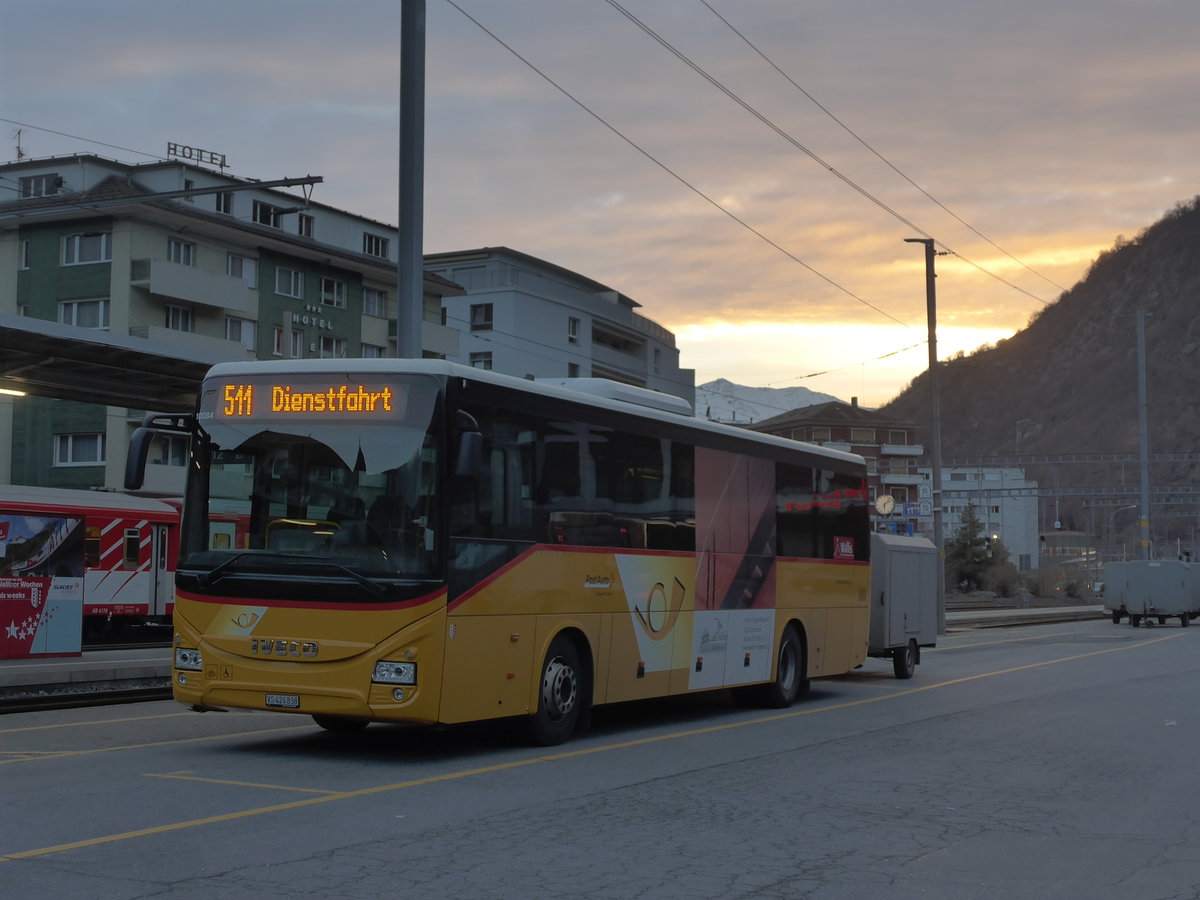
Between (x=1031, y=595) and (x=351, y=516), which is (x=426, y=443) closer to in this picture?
(x=351, y=516)

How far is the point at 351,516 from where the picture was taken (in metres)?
11.5

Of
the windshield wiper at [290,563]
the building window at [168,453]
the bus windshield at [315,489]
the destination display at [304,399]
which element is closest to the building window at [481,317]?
the building window at [168,453]

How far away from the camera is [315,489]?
11.6 metres

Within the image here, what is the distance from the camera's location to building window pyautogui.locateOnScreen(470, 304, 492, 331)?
7956 cm

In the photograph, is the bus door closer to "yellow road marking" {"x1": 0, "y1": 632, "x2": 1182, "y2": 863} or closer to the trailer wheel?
the trailer wheel

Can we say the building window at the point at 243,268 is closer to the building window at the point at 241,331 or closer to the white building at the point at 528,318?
the building window at the point at 241,331

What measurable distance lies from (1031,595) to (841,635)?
64.0 m

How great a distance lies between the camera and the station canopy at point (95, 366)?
19062 millimetres

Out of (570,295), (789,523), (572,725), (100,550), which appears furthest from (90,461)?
(572,725)

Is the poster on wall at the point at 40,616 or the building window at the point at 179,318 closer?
the poster on wall at the point at 40,616

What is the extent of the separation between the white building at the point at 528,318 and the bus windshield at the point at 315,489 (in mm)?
64883

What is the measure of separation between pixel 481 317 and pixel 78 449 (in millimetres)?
30414

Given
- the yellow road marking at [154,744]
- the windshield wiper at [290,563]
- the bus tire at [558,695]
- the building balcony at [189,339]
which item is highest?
the building balcony at [189,339]

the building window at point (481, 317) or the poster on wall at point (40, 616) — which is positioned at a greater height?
the building window at point (481, 317)
